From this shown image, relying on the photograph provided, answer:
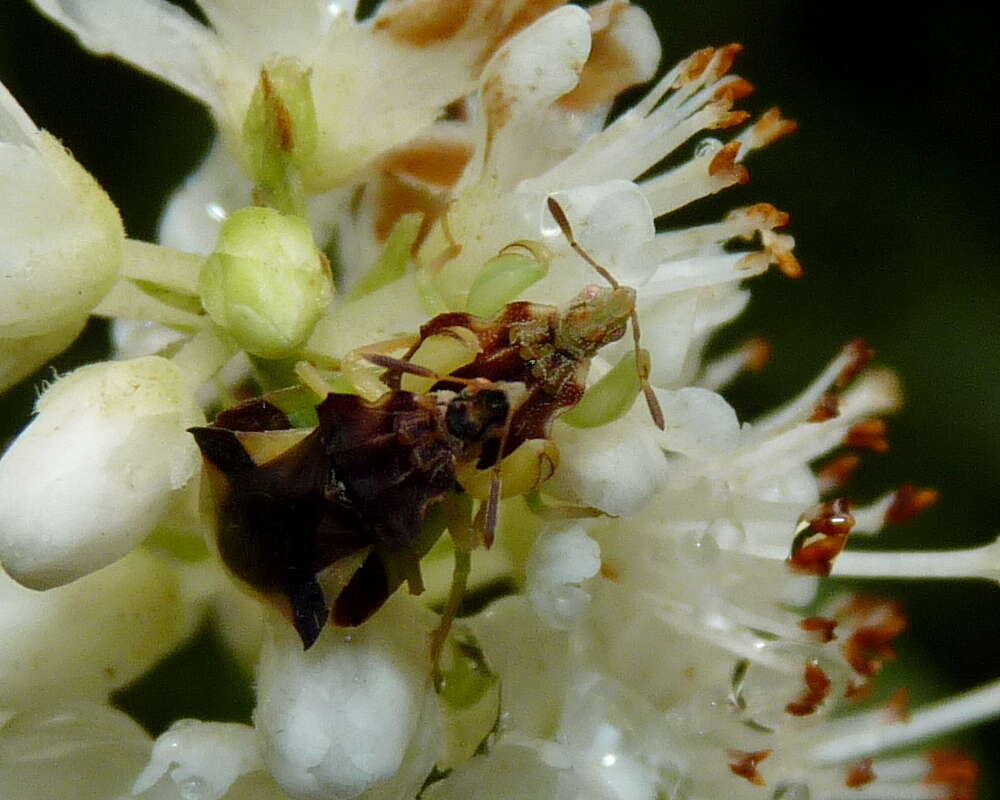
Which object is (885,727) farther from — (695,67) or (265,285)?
(265,285)

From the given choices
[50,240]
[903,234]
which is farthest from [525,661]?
[903,234]

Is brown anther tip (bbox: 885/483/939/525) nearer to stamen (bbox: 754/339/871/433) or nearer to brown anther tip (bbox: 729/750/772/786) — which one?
stamen (bbox: 754/339/871/433)

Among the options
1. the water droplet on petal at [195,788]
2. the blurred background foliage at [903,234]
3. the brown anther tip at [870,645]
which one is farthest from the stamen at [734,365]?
the blurred background foliage at [903,234]

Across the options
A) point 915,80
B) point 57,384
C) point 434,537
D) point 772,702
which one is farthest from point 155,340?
point 915,80

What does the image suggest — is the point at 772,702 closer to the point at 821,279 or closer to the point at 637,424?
the point at 637,424

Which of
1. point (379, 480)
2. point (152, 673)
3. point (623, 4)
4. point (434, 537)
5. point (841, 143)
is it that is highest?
point (623, 4)

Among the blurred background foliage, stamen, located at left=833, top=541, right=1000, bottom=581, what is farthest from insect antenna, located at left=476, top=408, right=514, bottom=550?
the blurred background foliage

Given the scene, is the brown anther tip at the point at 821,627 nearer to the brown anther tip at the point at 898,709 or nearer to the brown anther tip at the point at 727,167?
the brown anther tip at the point at 898,709

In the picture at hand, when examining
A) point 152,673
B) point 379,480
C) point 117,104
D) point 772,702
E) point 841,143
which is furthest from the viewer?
point 841,143

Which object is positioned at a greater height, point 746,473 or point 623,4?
point 623,4
